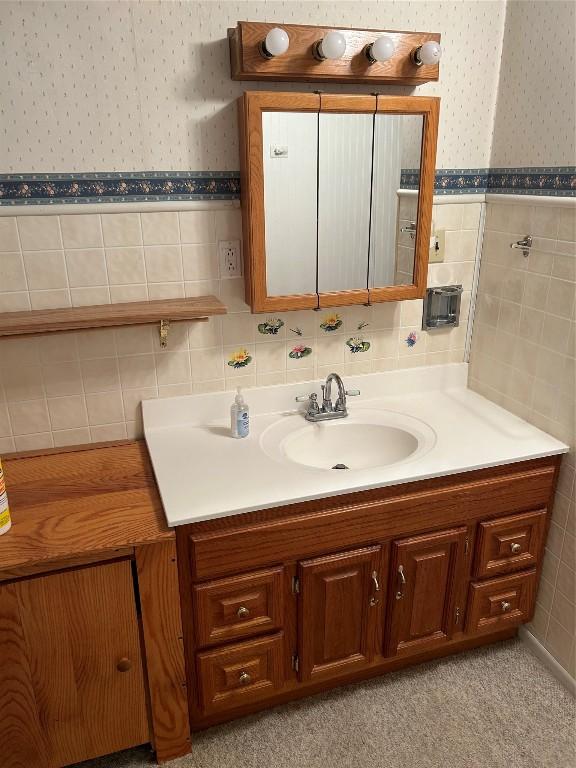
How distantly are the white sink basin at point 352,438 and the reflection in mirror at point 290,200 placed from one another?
43 centimetres

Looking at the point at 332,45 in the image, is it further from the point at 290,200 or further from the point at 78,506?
the point at 78,506

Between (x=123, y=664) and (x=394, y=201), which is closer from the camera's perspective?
(x=123, y=664)

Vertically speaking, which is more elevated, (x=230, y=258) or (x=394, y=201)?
(x=394, y=201)

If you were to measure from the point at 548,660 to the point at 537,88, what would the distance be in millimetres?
1768

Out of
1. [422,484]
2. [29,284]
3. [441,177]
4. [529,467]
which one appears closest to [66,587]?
[29,284]

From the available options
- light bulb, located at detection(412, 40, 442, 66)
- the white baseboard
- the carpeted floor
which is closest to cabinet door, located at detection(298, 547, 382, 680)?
the carpeted floor

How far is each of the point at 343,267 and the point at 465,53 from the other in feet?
2.45

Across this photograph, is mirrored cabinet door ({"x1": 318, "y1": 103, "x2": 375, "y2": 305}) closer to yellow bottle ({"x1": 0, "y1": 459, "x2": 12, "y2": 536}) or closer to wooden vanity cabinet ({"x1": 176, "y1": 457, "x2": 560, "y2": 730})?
wooden vanity cabinet ({"x1": 176, "y1": 457, "x2": 560, "y2": 730})

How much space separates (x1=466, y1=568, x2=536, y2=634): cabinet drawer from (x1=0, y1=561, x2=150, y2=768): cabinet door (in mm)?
1019

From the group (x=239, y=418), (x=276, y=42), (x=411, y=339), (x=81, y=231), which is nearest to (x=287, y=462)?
(x=239, y=418)

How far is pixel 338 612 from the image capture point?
5.31 ft

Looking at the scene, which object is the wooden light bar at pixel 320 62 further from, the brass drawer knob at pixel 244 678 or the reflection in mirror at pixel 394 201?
the brass drawer knob at pixel 244 678

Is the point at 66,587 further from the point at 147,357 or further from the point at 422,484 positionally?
the point at 422,484

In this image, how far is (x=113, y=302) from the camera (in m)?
1.66
